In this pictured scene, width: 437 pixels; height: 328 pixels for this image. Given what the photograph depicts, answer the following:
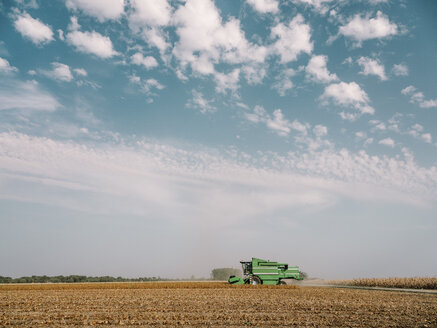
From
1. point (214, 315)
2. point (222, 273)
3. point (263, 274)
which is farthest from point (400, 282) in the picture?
point (222, 273)

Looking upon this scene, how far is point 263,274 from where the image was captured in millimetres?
35125

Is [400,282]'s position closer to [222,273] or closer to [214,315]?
[214,315]

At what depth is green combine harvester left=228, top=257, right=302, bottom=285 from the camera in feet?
114

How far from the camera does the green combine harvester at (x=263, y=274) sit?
3488 centimetres

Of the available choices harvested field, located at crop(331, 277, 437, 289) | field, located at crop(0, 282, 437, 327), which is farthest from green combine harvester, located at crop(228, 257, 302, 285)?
field, located at crop(0, 282, 437, 327)

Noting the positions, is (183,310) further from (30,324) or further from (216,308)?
(30,324)

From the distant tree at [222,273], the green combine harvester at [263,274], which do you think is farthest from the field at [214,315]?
the distant tree at [222,273]

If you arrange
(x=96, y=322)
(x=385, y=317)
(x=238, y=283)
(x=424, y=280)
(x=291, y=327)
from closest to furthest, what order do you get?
(x=291, y=327), (x=96, y=322), (x=385, y=317), (x=238, y=283), (x=424, y=280)

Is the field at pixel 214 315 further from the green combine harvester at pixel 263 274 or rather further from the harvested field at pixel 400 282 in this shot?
the harvested field at pixel 400 282

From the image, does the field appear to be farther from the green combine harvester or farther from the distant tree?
the distant tree

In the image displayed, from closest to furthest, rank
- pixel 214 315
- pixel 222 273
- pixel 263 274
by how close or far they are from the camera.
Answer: pixel 214 315 < pixel 263 274 < pixel 222 273

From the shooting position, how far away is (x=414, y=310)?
17188 mm

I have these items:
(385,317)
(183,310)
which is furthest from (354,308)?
(183,310)

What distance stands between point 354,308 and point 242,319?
720cm
